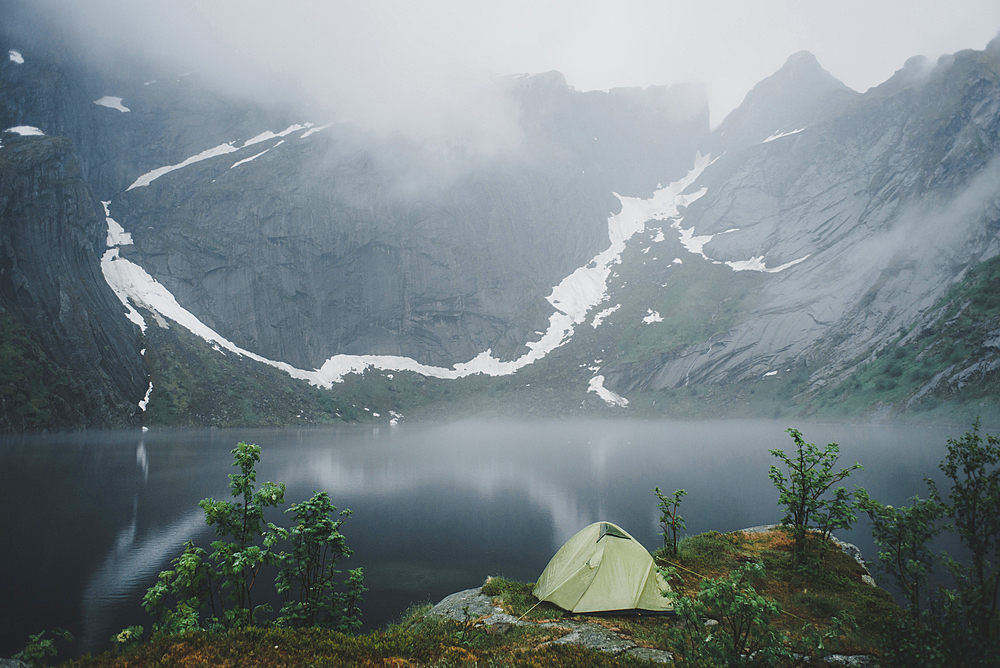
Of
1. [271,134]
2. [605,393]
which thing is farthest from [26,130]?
[605,393]

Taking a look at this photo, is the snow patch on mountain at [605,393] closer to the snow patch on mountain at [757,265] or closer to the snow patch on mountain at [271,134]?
the snow patch on mountain at [757,265]

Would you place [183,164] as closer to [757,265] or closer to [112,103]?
[112,103]

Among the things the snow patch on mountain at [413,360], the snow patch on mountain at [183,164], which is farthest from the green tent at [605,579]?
the snow patch on mountain at [183,164]

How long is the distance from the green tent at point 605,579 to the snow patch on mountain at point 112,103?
19044 centimetres

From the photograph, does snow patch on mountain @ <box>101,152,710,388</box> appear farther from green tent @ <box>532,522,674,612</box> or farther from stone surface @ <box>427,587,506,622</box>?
green tent @ <box>532,522,674,612</box>

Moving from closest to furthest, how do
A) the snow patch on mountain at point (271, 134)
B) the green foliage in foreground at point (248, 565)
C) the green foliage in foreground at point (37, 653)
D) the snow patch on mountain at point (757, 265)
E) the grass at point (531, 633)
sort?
the grass at point (531, 633) < the green foliage in foreground at point (248, 565) < the green foliage in foreground at point (37, 653) < the snow patch on mountain at point (757, 265) < the snow patch on mountain at point (271, 134)

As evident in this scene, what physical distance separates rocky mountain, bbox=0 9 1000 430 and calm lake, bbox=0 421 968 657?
24.1m

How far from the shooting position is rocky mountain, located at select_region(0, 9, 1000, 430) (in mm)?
79062

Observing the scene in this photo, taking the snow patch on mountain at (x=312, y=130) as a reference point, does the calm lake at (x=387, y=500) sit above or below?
below

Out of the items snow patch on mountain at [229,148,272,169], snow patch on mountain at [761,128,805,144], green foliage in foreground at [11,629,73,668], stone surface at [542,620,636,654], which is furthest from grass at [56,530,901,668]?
snow patch on mountain at [761,128,805,144]

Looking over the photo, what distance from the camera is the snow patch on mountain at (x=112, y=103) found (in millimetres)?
140350

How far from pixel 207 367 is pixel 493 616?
99181 mm

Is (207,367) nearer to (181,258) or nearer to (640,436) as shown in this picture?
(181,258)

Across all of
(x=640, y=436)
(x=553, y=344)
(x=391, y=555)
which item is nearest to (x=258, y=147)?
(x=553, y=344)
